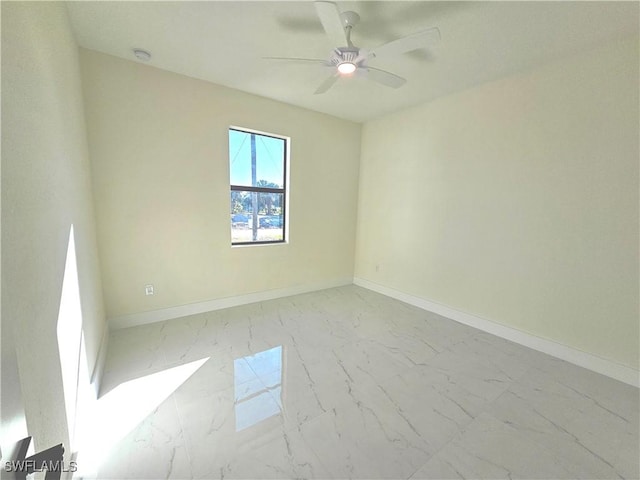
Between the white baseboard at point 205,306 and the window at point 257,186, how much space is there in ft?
2.37

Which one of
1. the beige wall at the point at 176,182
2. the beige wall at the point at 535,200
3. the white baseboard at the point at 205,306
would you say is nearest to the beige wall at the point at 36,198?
the beige wall at the point at 176,182

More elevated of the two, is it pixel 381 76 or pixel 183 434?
pixel 381 76

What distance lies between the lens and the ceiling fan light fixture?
6.40 feet

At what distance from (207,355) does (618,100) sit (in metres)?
3.90

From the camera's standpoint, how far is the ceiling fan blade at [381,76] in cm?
205

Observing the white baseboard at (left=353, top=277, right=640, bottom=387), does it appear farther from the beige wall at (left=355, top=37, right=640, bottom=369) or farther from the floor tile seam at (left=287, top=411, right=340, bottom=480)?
the floor tile seam at (left=287, top=411, right=340, bottom=480)

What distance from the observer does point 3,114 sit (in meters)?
0.80

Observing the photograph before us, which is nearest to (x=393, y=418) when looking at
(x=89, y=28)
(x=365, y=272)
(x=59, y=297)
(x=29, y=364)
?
(x=29, y=364)

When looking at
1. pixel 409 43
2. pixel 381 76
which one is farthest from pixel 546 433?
pixel 381 76

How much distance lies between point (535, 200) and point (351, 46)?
7.11 feet

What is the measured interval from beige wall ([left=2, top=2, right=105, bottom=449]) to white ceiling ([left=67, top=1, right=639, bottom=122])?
564 mm

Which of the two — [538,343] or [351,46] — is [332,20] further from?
[538,343]

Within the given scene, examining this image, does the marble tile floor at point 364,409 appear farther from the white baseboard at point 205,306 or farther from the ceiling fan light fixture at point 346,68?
the ceiling fan light fixture at point 346,68

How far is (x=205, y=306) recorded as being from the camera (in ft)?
10.4
